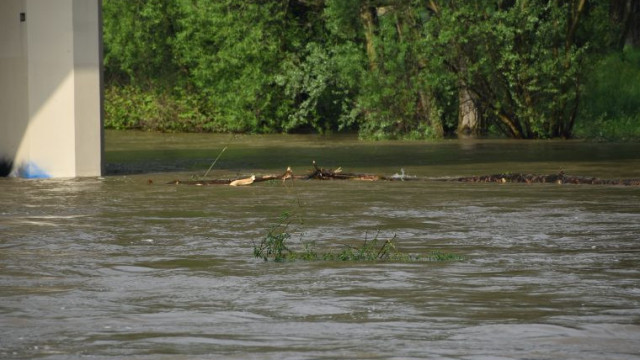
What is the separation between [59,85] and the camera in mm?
22375

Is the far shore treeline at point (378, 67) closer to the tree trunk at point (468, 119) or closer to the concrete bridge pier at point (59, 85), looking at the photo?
the tree trunk at point (468, 119)

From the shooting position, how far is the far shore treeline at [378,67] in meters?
Answer: 32.5

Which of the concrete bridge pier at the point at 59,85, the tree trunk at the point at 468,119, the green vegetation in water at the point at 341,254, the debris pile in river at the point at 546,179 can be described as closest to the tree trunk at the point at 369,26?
the tree trunk at the point at 468,119

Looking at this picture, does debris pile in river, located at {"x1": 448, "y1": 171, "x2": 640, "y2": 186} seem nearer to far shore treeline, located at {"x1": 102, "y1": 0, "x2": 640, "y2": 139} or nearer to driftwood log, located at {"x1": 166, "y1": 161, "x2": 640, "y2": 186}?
driftwood log, located at {"x1": 166, "y1": 161, "x2": 640, "y2": 186}

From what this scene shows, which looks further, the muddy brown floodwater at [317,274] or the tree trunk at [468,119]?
the tree trunk at [468,119]

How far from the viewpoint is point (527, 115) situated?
32.7m

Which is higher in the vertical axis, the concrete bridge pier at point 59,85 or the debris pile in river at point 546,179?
the concrete bridge pier at point 59,85

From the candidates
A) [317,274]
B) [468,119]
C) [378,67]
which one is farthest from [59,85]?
[468,119]

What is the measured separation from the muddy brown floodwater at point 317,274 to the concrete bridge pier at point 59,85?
944mm

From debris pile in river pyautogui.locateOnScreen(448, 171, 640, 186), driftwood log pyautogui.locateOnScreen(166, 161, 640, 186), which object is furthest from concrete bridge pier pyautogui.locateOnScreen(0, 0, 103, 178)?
debris pile in river pyautogui.locateOnScreen(448, 171, 640, 186)

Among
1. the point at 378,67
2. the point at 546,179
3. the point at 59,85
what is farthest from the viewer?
the point at 378,67

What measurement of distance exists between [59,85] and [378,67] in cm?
1281

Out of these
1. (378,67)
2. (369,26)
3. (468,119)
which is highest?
(369,26)

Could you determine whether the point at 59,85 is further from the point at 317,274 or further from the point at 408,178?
the point at 317,274
